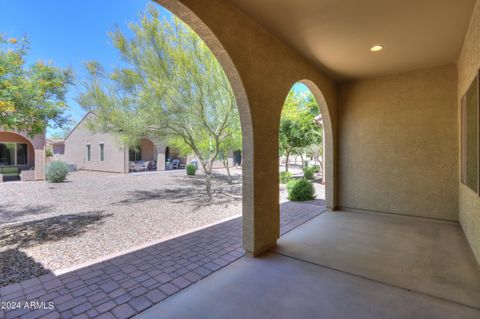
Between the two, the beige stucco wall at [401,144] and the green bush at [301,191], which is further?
the green bush at [301,191]

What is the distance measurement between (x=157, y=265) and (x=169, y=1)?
10.1ft

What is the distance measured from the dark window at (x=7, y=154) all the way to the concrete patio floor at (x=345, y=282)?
19728 millimetres

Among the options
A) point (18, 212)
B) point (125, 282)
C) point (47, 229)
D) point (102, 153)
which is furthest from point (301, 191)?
point (102, 153)

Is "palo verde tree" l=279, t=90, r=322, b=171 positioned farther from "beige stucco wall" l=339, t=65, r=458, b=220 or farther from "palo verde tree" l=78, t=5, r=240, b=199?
"beige stucco wall" l=339, t=65, r=458, b=220

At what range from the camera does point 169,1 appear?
2.37 metres

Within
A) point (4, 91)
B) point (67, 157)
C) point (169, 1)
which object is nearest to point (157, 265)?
point (169, 1)

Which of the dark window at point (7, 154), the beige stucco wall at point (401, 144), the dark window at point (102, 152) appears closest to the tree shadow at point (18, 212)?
the beige stucco wall at point (401, 144)

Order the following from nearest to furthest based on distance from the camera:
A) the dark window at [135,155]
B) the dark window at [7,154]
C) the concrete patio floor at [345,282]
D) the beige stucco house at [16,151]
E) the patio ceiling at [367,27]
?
the concrete patio floor at [345,282]
the patio ceiling at [367,27]
the beige stucco house at [16,151]
the dark window at [7,154]
the dark window at [135,155]

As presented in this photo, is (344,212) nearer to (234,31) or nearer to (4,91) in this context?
(234,31)

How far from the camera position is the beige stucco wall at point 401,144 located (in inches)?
198

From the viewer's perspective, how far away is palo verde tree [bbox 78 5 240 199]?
6.29 meters

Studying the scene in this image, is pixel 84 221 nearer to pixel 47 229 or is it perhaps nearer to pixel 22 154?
pixel 47 229

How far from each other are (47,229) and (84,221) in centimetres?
73

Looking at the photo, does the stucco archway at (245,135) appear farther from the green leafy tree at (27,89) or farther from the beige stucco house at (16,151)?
the beige stucco house at (16,151)
